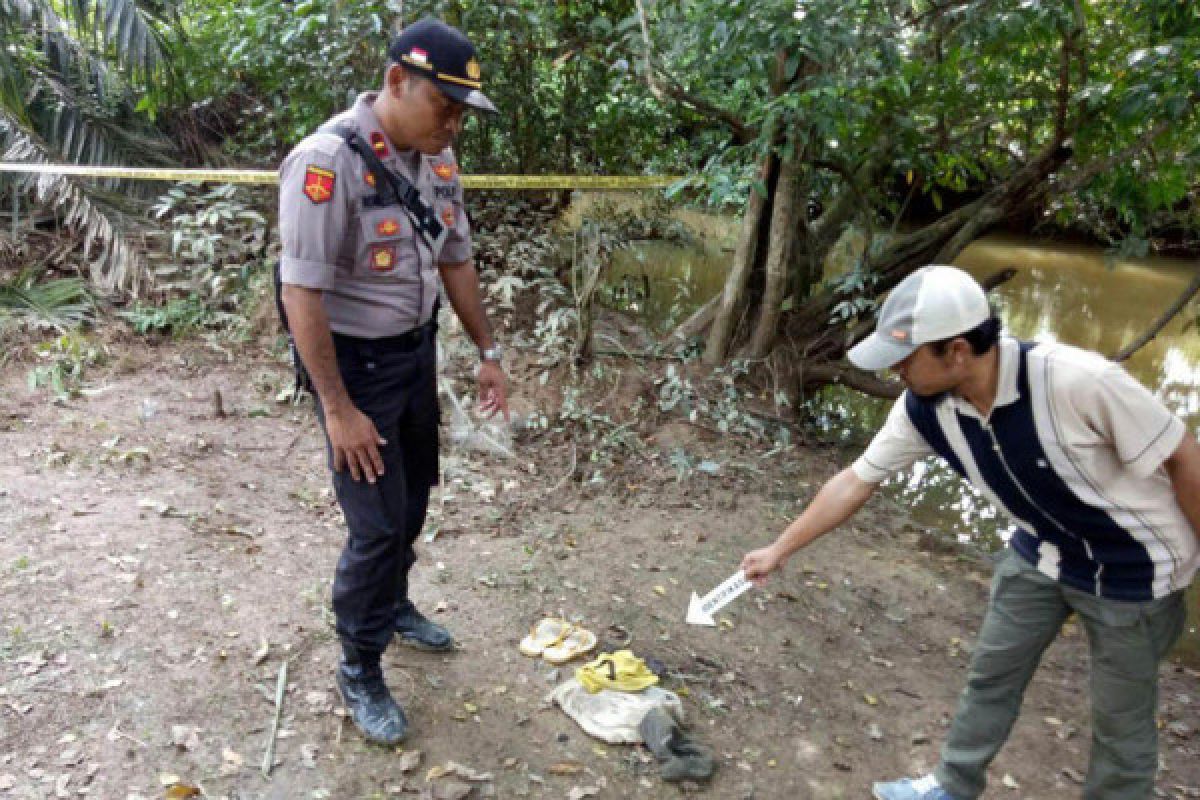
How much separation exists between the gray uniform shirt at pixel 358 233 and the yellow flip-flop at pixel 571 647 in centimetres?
141

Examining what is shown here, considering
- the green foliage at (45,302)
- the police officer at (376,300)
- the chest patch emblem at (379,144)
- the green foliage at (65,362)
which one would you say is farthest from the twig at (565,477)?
the green foliage at (45,302)

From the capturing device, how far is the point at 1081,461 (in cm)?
220

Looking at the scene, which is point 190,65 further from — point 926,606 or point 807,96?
point 926,606

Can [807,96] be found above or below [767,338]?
above

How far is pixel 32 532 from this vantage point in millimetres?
3834

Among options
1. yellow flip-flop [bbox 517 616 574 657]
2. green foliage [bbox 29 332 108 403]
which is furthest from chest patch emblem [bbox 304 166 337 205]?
green foliage [bbox 29 332 108 403]

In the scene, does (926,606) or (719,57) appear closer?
(926,606)

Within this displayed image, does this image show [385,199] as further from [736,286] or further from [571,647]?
[736,286]

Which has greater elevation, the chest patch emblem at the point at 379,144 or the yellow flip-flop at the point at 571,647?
the chest patch emblem at the point at 379,144

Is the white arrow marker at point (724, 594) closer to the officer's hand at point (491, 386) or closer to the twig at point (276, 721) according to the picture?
the officer's hand at point (491, 386)

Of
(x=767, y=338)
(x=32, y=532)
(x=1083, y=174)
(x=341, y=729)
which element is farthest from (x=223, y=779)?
(x=1083, y=174)

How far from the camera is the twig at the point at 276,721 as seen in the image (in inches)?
109

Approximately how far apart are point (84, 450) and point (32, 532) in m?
0.95

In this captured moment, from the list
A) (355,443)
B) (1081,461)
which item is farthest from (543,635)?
(1081,461)
